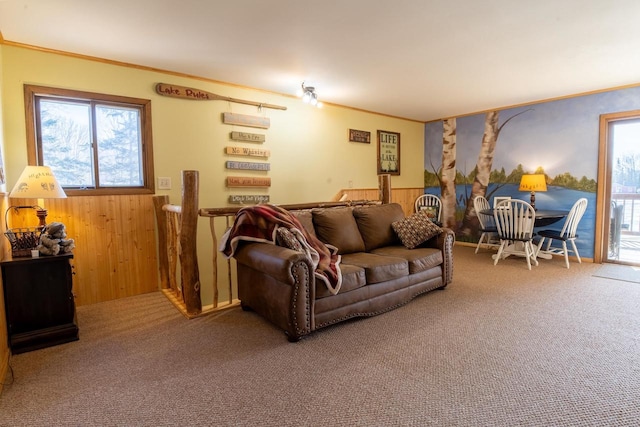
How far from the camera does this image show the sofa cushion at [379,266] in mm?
2765

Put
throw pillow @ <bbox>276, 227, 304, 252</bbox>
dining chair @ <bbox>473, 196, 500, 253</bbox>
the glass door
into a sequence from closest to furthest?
throw pillow @ <bbox>276, 227, 304, 252</bbox>
the glass door
dining chair @ <bbox>473, 196, 500, 253</bbox>

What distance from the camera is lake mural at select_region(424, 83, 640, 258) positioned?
4551 millimetres

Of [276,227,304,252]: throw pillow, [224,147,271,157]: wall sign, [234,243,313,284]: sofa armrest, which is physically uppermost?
[224,147,271,157]: wall sign

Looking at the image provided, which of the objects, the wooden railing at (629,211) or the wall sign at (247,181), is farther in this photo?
the wooden railing at (629,211)

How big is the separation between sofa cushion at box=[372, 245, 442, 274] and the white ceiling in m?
1.88

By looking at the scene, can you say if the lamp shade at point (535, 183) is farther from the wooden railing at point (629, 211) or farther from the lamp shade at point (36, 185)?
the lamp shade at point (36, 185)

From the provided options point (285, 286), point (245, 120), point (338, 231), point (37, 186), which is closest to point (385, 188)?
point (338, 231)

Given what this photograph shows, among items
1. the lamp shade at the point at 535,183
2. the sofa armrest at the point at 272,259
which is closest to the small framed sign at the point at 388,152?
the lamp shade at the point at 535,183

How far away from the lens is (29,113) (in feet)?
9.25

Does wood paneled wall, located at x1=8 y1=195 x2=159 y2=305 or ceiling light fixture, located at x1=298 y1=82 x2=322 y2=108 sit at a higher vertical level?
ceiling light fixture, located at x1=298 y1=82 x2=322 y2=108

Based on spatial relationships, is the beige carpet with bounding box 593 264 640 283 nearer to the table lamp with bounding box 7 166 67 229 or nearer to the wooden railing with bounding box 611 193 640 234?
the wooden railing with bounding box 611 193 640 234

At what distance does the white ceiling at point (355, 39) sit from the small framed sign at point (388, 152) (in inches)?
62.7

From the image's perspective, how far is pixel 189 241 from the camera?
9.20ft

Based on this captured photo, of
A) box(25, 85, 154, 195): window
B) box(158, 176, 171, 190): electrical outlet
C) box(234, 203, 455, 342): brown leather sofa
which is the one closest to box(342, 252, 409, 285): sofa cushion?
box(234, 203, 455, 342): brown leather sofa
